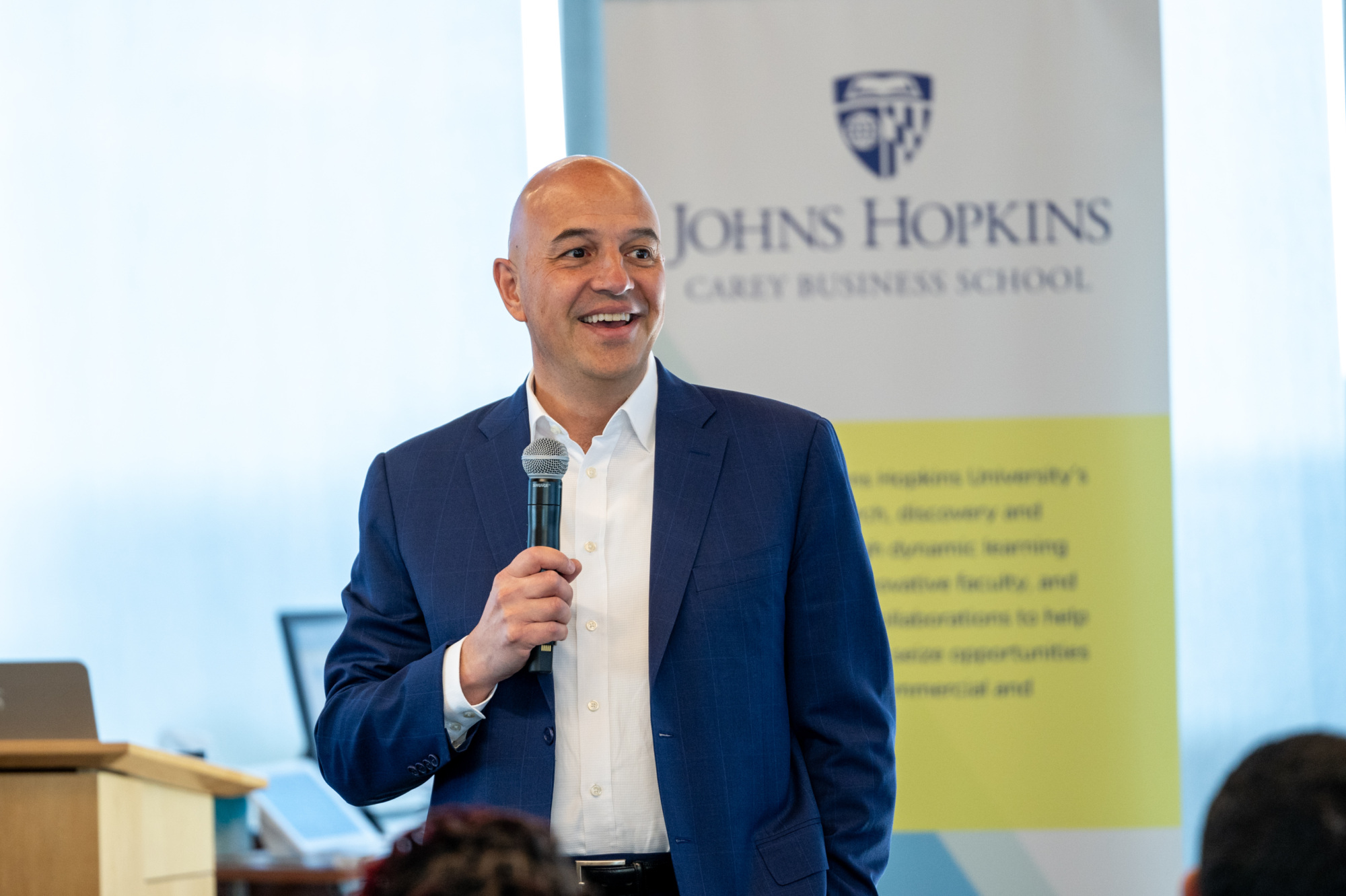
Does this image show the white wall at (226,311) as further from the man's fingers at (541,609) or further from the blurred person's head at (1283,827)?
the blurred person's head at (1283,827)

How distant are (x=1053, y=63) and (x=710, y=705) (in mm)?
2210

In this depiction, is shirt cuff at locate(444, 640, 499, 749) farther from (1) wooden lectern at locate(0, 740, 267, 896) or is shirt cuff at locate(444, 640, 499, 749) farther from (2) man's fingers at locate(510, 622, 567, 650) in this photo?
(1) wooden lectern at locate(0, 740, 267, 896)

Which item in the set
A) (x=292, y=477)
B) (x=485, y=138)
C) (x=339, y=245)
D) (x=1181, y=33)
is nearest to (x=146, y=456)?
(x=292, y=477)

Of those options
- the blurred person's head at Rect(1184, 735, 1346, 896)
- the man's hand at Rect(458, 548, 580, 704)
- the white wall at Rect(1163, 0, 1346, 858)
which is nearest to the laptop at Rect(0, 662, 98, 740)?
the man's hand at Rect(458, 548, 580, 704)

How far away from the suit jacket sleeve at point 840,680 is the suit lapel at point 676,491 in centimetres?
17

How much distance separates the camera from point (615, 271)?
84.7 inches

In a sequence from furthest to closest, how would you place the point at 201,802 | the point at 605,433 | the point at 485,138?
the point at 485,138 → the point at 201,802 → the point at 605,433

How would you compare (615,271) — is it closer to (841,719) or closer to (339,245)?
(841,719)

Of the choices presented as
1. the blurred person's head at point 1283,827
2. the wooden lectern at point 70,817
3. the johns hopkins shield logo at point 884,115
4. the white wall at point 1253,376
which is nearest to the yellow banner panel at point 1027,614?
the white wall at point 1253,376

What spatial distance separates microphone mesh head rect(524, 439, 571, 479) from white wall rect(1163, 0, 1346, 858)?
2245mm

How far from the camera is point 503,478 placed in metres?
2.22

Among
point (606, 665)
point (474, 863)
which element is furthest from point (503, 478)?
point (474, 863)

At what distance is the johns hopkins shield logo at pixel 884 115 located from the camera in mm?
3492

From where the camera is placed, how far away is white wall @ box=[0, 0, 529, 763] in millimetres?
4355
